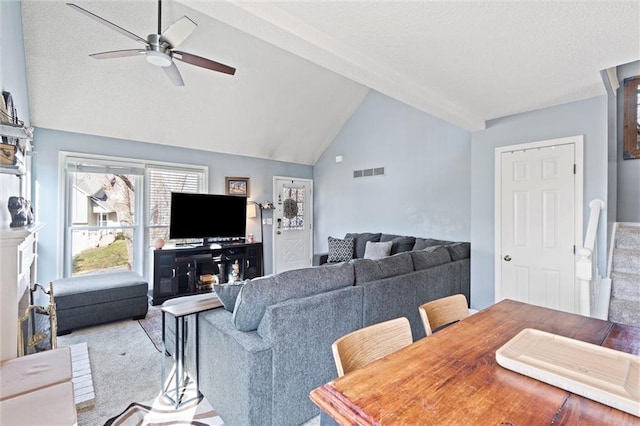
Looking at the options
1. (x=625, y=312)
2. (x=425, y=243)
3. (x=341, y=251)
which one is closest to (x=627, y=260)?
(x=625, y=312)

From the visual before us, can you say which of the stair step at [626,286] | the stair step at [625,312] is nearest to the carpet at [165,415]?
the stair step at [625,312]

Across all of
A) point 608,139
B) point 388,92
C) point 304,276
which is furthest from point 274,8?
point 608,139

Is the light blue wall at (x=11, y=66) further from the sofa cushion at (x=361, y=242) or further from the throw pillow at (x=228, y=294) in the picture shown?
the sofa cushion at (x=361, y=242)

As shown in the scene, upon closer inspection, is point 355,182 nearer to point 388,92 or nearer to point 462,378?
point 388,92

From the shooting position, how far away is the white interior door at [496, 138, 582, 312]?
3.02 meters

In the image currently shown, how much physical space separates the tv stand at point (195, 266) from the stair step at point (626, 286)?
4210mm

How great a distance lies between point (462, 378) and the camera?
1008 millimetres

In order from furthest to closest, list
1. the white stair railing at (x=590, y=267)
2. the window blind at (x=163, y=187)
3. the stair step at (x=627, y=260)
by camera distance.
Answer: the window blind at (x=163, y=187), the stair step at (x=627, y=260), the white stair railing at (x=590, y=267)

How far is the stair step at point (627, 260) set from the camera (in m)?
2.99

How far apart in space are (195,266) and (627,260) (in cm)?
551

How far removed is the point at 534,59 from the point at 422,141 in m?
2.83

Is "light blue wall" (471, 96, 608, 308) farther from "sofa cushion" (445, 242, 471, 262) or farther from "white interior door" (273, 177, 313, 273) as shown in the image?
"white interior door" (273, 177, 313, 273)

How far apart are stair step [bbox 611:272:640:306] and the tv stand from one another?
4210mm

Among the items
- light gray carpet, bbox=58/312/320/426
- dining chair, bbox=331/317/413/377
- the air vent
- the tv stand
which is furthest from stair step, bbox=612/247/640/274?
the tv stand
